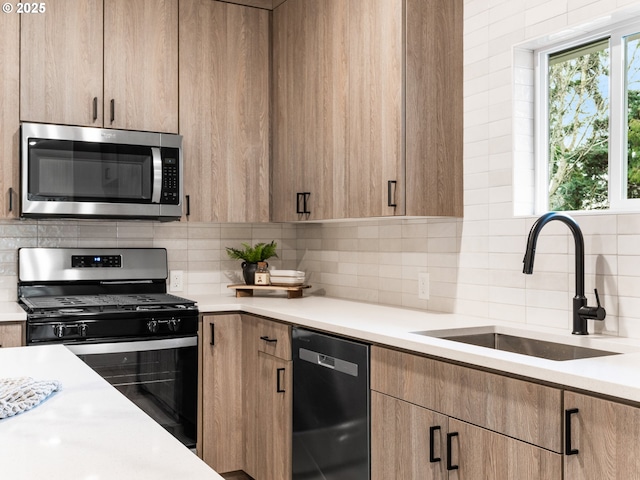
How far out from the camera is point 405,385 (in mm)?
2162

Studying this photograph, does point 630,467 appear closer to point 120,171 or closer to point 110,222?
point 120,171

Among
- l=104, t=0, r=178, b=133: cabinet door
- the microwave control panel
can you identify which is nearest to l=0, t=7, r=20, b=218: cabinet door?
l=104, t=0, r=178, b=133: cabinet door

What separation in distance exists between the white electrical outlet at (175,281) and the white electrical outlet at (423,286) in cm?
145

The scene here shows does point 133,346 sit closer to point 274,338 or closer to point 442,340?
point 274,338

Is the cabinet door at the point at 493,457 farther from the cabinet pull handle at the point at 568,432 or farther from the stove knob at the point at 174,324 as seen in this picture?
the stove knob at the point at 174,324

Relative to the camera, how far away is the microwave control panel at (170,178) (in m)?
3.37

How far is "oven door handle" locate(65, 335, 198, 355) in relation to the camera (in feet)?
9.56

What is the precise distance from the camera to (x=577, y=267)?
2176mm

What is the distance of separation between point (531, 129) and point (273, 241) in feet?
6.25

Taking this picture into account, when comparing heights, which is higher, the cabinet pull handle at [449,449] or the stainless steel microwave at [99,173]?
the stainless steel microwave at [99,173]

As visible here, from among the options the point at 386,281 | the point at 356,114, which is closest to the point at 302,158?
the point at 356,114

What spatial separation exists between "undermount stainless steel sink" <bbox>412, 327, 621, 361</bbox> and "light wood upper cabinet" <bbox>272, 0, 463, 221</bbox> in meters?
0.55

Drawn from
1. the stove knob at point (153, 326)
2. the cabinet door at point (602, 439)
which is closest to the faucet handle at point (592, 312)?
the cabinet door at point (602, 439)

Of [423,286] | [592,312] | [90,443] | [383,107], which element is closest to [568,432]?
[592,312]
